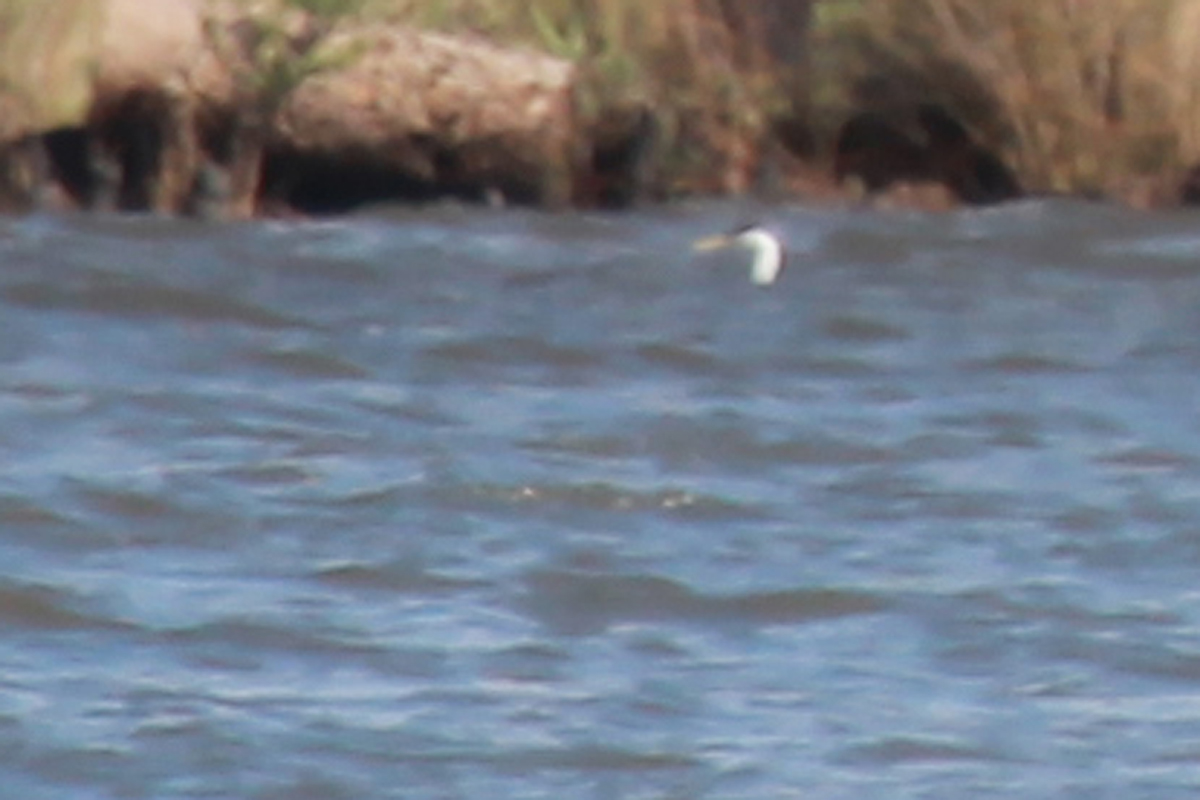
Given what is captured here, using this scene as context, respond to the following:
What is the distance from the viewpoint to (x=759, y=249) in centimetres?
1333

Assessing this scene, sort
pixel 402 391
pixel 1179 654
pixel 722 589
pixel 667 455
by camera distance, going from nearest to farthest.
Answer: pixel 1179 654 < pixel 722 589 < pixel 667 455 < pixel 402 391

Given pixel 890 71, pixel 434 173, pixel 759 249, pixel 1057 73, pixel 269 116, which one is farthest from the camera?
pixel 890 71

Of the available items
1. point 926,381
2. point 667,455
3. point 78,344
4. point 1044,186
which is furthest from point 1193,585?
point 1044,186

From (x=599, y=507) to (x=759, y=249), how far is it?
3.54 m

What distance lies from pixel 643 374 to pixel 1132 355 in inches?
61.5

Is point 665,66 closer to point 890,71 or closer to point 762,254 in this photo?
point 890,71

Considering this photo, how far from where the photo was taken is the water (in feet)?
24.8

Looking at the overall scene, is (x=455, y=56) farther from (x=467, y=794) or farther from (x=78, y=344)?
(x=467, y=794)

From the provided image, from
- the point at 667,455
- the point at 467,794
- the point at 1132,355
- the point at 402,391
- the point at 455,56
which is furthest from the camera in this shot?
the point at 455,56

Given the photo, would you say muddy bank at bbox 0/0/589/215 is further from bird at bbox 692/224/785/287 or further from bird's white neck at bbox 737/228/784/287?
bird's white neck at bbox 737/228/784/287

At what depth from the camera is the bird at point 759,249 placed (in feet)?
43.8

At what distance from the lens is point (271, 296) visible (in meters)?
12.8

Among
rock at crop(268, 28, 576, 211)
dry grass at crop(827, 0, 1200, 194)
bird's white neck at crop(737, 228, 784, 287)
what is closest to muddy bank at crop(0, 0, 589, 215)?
rock at crop(268, 28, 576, 211)

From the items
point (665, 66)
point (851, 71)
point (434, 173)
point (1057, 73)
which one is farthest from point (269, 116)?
point (1057, 73)
